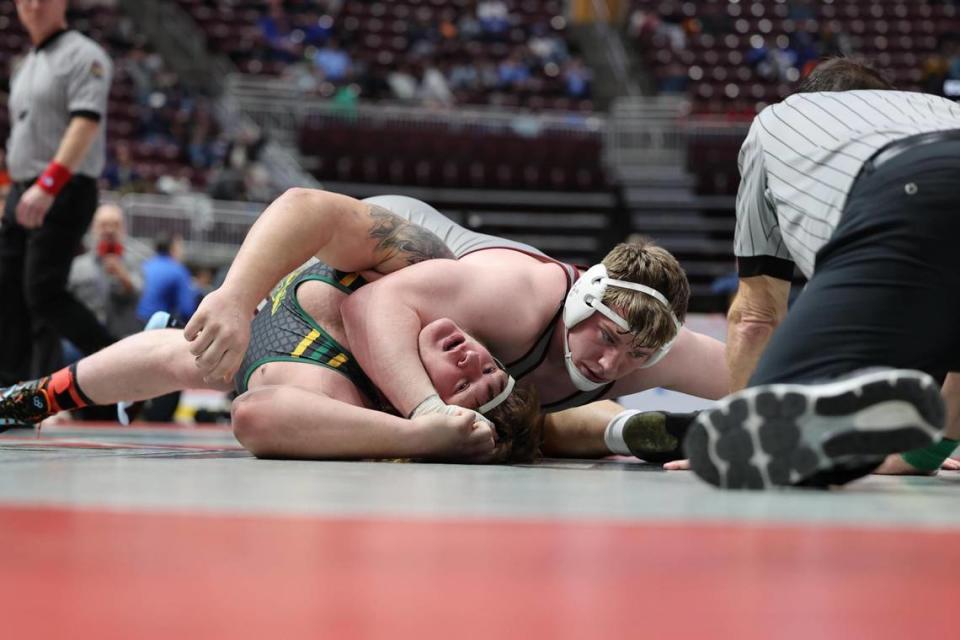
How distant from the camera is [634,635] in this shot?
0.64m

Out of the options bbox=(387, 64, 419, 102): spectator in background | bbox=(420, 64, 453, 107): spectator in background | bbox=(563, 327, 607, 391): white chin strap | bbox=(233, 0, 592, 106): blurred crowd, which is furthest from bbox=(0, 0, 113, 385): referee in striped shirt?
bbox=(420, 64, 453, 107): spectator in background

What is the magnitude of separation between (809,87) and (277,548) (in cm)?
136

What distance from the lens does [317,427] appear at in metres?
2.11

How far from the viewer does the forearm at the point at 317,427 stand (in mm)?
2082

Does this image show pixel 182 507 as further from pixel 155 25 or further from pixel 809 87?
pixel 155 25

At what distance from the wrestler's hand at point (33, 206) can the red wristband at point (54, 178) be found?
0.02 m

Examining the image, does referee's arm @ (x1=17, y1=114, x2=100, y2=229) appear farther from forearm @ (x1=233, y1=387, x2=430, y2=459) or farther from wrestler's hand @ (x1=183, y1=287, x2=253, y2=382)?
wrestler's hand @ (x1=183, y1=287, x2=253, y2=382)

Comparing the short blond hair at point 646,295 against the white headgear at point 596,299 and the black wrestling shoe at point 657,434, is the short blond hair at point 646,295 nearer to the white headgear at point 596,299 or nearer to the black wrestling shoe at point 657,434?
the white headgear at point 596,299

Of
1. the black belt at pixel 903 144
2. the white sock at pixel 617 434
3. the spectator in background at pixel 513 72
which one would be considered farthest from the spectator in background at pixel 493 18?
the black belt at pixel 903 144

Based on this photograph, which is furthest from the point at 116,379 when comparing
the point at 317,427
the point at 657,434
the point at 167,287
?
the point at 167,287

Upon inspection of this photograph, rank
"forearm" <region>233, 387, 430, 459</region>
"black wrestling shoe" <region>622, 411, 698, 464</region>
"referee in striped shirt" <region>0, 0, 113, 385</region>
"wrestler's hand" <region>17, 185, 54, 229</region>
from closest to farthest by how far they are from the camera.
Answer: "forearm" <region>233, 387, 430, 459</region>
"black wrestling shoe" <region>622, 411, 698, 464</region>
"wrestler's hand" <region>17, 185, 54, 229</region>
"referee in striped shirt" <region>0, 0, 113, 385</region>

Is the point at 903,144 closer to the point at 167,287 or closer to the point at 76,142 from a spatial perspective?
the point at 76,142

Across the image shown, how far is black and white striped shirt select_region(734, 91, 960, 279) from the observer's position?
167cm

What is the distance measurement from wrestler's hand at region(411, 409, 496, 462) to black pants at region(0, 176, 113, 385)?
2311 millimetres
